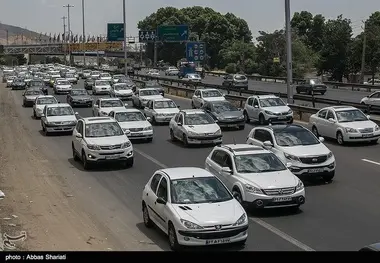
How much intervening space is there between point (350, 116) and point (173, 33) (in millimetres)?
63898

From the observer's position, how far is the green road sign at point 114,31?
79250 millimetres

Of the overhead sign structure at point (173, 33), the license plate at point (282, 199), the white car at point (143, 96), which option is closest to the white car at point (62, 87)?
the white car at point (143, 96)

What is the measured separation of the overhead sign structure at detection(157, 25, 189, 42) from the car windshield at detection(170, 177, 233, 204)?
75.9 metres

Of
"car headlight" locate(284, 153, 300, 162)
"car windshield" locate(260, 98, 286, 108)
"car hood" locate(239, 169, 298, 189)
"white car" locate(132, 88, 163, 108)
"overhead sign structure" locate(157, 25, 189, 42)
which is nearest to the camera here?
"car hood" locate(239, 169, 298, 189)

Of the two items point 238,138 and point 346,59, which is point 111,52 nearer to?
point 346,59

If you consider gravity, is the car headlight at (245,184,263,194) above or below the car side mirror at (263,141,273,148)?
below

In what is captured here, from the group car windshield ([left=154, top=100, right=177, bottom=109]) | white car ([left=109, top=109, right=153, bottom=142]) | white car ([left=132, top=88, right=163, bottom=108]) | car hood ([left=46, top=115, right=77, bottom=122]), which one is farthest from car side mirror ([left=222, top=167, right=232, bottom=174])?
white car ([left=132, top=88, right=163, bottom=108])

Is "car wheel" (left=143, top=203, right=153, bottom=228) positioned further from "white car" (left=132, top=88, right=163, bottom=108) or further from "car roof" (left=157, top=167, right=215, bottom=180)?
"white car" (left=132, top=88, right=163, bottom=108)

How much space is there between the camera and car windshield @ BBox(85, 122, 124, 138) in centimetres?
2158

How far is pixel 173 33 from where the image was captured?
87938 millimetres

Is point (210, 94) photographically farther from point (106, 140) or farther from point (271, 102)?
point (106, 140)

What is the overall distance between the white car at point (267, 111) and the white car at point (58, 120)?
32.1ft

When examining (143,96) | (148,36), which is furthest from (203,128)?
(148,36)

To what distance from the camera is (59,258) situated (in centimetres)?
758
